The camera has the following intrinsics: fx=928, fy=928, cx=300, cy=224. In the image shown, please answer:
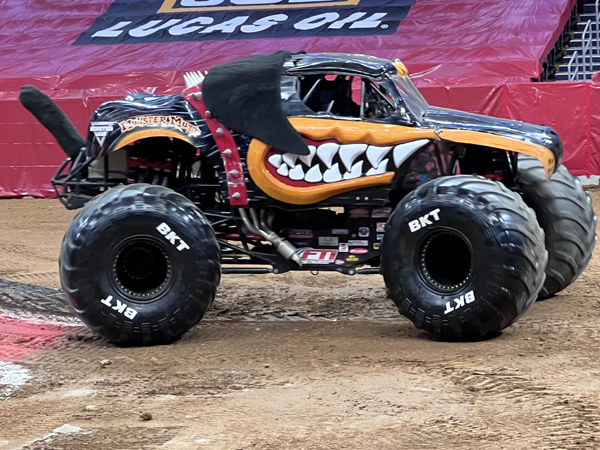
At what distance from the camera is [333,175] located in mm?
7332

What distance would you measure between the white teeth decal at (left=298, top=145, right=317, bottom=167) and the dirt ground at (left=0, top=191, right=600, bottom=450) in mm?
1381

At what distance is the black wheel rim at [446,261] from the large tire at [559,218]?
1.43 meters

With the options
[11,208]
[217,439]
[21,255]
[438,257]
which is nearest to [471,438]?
[217,439]

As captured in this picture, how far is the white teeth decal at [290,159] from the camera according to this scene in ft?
24.1

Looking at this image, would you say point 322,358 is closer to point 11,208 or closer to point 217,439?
point 217,439

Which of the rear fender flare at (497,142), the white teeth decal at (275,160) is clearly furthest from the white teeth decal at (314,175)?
the rear fender flare at (497,142)

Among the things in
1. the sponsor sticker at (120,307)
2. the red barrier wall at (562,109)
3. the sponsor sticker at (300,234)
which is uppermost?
the sponsor sticker at (300,234)

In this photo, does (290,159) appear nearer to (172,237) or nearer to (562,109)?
(172,237)

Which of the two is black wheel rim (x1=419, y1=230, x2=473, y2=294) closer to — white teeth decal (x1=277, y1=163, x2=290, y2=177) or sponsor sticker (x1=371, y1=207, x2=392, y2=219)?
sponsor sticker (x1=371, y1=207, x2=392, y2=219)

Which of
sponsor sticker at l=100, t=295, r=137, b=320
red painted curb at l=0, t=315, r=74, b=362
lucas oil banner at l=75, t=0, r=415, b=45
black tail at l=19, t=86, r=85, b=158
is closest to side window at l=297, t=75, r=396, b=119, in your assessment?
black tail at l=19, t=86, r=85, b=158

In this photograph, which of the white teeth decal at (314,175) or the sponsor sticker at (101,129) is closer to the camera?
the white teeth decal at (314,175)

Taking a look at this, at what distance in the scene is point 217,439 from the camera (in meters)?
4.76

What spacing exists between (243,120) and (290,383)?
2.42 m

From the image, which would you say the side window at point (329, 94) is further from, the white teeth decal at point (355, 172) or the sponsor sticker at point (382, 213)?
the sponsor sticker at point (382, 213)
